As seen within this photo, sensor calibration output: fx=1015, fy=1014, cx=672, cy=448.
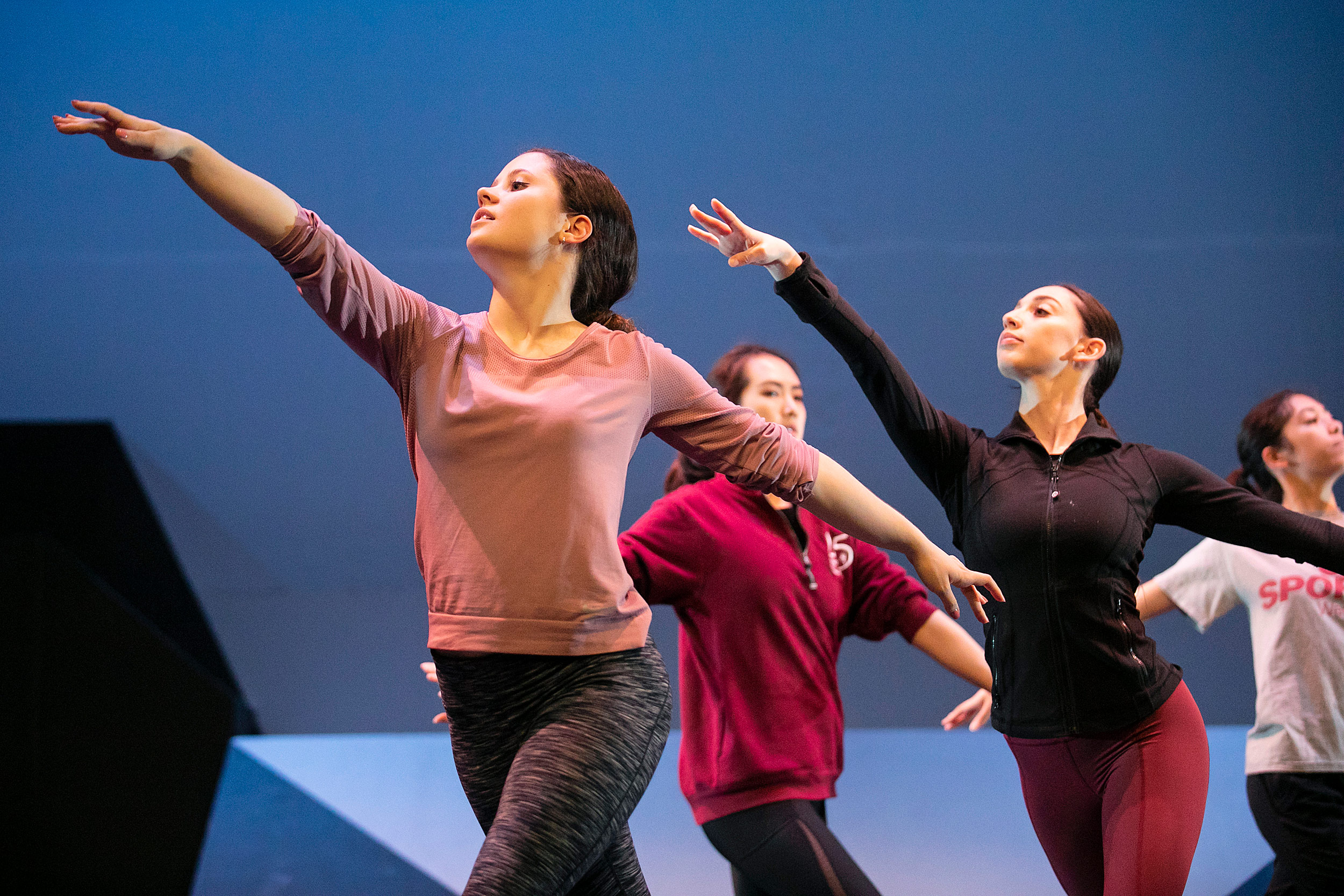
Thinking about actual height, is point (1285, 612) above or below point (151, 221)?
below

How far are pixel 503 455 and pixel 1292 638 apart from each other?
198cm

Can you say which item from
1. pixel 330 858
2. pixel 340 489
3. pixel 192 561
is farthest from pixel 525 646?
pixel 192 561

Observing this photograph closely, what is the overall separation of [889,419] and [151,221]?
273 cm

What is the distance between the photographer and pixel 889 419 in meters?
1.76

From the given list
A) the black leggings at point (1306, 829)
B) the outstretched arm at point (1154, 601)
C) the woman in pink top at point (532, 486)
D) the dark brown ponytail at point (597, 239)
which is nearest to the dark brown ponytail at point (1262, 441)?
the outstretched arm at point (1154, 601)

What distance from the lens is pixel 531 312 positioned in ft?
Answer: 4.40

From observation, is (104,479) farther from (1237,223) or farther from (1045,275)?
(1237,223)

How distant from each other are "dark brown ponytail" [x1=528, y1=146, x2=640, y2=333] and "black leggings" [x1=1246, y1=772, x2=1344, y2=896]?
1.86 metres

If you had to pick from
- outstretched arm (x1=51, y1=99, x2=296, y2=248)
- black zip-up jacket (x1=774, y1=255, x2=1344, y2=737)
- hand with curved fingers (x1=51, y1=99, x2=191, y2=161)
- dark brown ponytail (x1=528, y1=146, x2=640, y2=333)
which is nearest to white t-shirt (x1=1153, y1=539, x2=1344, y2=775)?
black zip-up jacket (x1=774, y1=255, x2=1344, y2=737)

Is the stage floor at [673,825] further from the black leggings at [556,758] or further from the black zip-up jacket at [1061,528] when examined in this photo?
the black leggings at [556,758]

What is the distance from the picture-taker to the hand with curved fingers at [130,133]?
1073 mm

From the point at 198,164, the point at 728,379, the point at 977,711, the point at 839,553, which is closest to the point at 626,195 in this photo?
the point at 728,379

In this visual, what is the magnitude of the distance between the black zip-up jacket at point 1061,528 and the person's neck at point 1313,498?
846mm

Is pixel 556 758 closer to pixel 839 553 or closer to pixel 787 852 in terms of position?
pixel 787 852
